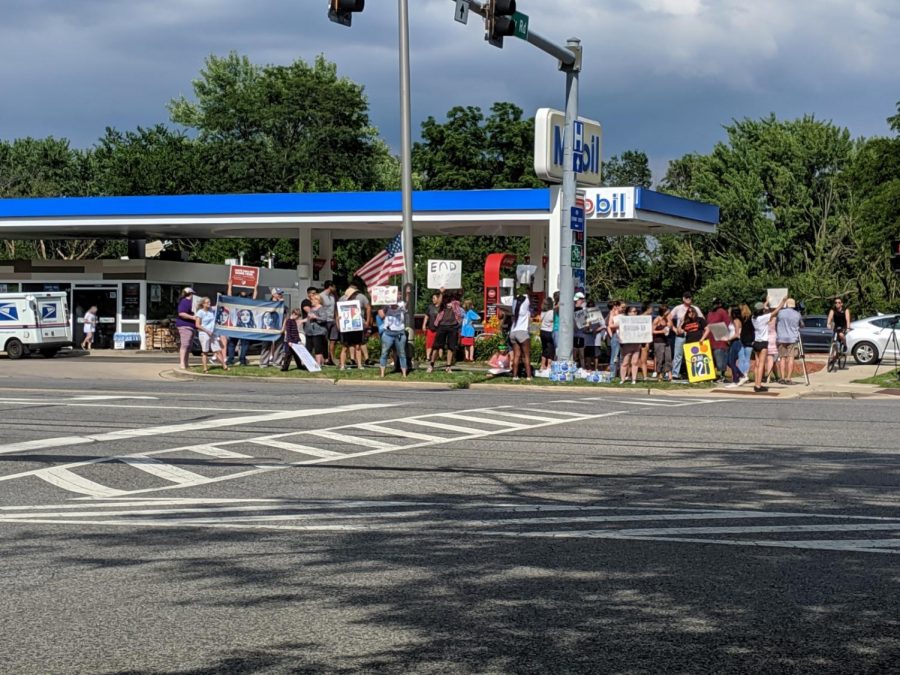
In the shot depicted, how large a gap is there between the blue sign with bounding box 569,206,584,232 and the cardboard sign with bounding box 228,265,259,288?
9637mm

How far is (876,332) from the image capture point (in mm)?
32750

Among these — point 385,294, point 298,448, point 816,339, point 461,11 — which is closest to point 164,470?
point 298,448

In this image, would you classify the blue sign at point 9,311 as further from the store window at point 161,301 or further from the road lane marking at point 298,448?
the road lane marking at point 298,448

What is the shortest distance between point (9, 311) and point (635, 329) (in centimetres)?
1973

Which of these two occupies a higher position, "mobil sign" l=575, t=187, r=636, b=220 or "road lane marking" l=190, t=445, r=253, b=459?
"mobil sign" l=575, t=187, r=636, b=220

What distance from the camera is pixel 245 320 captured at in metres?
28.4

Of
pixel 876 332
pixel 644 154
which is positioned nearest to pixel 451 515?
pixel 876 332

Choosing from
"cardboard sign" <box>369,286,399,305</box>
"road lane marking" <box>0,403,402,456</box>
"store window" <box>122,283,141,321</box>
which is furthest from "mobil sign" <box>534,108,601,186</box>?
"store window" <box>122,283,141,321</box>

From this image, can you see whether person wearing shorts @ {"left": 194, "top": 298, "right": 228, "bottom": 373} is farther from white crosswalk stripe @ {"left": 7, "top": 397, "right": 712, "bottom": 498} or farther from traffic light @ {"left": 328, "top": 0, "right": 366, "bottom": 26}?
traffic light @ {"left": 328, "top": 0, "right": 366, "bottom": 26}

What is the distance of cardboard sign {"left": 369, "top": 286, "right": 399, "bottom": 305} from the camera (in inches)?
1080

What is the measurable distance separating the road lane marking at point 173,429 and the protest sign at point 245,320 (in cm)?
1035

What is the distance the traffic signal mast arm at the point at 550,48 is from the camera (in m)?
17.7

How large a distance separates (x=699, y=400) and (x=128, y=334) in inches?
925

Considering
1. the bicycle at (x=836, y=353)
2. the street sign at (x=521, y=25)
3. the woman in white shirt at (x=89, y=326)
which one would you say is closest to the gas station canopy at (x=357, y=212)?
the woman in white shirt at (x=89, y=326)
